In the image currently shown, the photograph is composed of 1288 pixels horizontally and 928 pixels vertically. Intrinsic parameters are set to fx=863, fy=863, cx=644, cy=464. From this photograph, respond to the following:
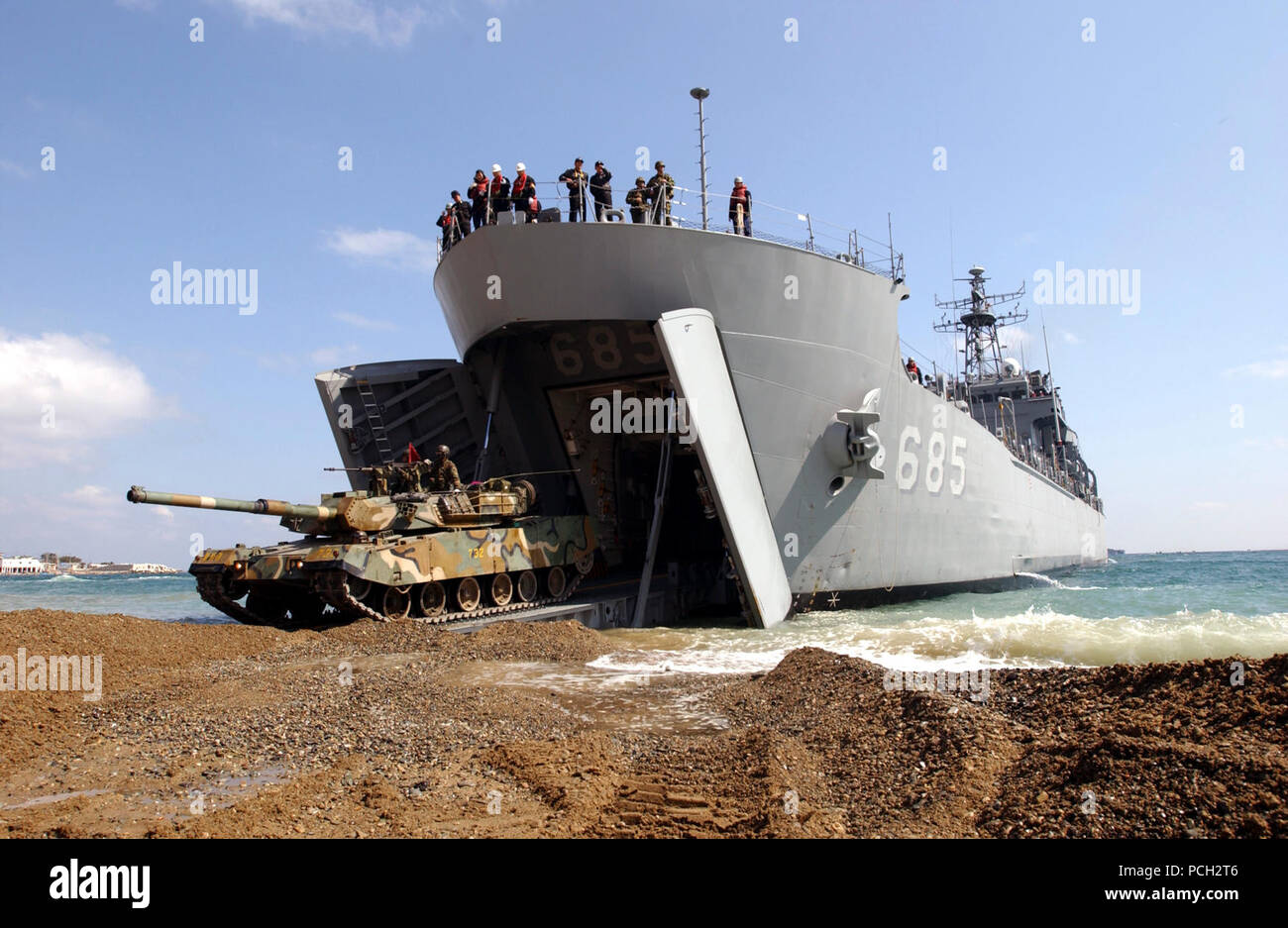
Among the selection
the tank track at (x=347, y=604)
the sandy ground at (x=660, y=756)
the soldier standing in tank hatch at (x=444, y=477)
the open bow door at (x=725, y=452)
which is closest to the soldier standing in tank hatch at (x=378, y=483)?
the soldier standing in tank hatch at (x=444, y=477)

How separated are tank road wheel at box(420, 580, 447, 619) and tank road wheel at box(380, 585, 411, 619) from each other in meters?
0.21

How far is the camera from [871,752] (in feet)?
15.8

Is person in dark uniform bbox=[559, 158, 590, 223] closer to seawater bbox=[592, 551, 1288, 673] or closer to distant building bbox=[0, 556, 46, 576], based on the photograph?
seawater bbox=[592, 551, 1288, 673]

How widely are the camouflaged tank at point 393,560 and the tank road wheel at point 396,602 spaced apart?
0.05 feet

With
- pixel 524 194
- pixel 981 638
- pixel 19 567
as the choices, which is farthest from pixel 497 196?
pixel 19 567

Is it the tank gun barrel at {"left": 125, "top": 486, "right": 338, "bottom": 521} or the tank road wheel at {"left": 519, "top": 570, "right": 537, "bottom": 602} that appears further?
the tank road wheel at {"left": 519, "top": 570, "right": 537, "bottom": 602}

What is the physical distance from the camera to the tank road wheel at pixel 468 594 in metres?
12.7

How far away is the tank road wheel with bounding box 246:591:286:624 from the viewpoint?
12977mm

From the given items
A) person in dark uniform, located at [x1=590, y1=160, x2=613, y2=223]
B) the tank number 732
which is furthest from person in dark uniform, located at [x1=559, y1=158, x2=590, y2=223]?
the tank number 732

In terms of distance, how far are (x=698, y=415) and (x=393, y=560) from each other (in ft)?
14.9

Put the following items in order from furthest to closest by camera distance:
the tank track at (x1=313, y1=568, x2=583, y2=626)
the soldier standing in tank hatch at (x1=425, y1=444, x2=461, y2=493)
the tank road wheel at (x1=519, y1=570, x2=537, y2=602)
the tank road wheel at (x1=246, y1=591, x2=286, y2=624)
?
the soldier standing in tank hatch at (x1=425, y1=444, x2=461, y2=493), the tank road wheel at (x1=519, y1=570, x2=537, y2=602), the tank road wheel at (x1=246, y1=591, x2=286, y2=624), the tank track at (x1=313, y1=568, x2=583, y2=626)

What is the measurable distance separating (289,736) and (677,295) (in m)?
8.51

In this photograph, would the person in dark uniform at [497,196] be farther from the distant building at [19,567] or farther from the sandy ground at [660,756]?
the distant building at [19,567]

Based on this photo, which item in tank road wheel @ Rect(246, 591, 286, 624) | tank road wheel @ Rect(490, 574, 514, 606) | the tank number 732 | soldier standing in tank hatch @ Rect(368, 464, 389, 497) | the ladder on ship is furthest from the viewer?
the ladder on ship
